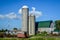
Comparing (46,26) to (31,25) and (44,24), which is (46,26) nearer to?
(44,24)

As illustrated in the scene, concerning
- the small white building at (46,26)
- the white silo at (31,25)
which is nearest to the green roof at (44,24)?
the small white building at (46,26)

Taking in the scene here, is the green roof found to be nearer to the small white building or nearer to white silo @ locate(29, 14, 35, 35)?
the small white building

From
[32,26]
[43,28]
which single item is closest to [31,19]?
[32,26]

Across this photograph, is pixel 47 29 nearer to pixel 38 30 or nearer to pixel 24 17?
pixel 38 30

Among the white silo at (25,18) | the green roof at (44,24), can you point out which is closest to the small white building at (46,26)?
the green roof at (44,24)

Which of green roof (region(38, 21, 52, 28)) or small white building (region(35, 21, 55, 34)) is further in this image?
green roof (region(38, 21, 52, 28))

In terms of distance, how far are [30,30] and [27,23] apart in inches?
167

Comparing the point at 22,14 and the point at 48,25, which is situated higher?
the point at 22,14

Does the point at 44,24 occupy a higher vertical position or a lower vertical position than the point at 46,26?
higher

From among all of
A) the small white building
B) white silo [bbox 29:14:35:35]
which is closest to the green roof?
the small white building

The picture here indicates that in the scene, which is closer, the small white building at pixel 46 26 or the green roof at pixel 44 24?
the small white building at pixel 46 26

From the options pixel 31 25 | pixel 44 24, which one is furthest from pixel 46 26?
pixel 31 25

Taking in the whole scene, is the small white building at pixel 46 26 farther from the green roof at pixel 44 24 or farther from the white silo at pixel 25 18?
the white silo at pixel 25 18

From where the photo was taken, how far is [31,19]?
77.6m
